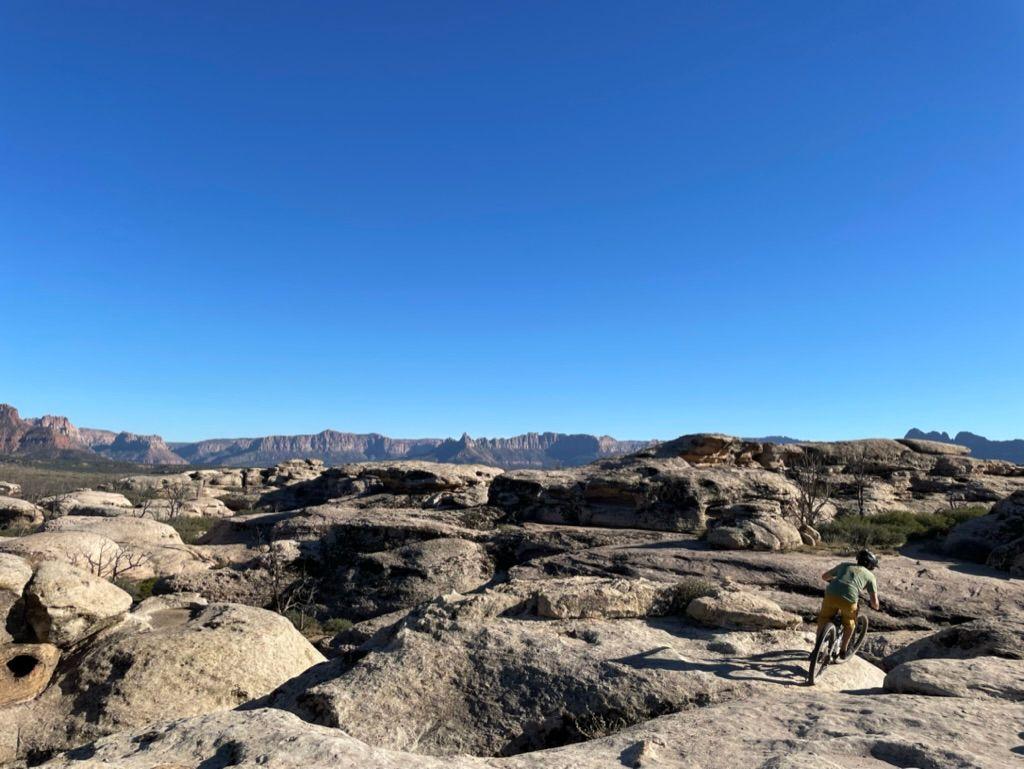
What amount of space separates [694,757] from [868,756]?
1.42 metres

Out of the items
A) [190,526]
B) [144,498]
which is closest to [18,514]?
[190,526]

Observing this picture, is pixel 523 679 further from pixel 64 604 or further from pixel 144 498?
pixel 144 498

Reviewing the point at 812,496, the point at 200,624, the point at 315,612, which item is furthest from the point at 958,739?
the point at 812,496

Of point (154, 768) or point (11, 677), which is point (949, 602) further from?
point (11, 677)

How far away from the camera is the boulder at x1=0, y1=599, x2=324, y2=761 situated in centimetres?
760

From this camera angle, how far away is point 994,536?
52.4 ft

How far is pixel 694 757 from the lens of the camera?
17.1 feet

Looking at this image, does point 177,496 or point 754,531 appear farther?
point 177,496

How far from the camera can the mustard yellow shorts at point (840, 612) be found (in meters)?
8.05

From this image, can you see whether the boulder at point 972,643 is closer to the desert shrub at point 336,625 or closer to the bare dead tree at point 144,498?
the desert shrub at point 336,625

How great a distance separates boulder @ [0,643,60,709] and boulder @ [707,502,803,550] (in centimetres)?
1390

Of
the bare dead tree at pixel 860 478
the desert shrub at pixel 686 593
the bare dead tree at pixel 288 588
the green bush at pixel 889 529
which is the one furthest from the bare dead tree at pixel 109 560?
the bare dead tree at pixel 860 478

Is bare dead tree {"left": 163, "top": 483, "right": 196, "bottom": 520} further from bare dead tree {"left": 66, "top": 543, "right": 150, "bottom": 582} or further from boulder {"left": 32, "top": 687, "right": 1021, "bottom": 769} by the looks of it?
boulder {"left": 32, "top": 687, "right": 1021, "bottom": 769}

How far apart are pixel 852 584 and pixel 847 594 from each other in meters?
0.15
